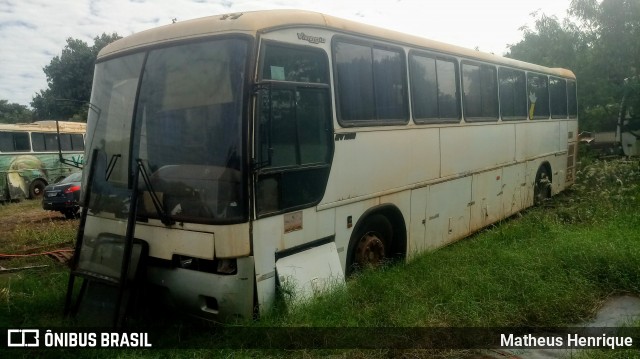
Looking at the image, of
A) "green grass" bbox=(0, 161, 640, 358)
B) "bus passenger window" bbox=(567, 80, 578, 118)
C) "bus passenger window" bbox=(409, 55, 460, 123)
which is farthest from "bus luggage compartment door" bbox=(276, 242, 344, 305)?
"bus passenger window" bbox=(567, 80, 578, 118)

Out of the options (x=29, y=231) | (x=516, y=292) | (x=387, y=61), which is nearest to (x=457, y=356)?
(x=516, y=292)

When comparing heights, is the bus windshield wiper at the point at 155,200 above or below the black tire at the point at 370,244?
above

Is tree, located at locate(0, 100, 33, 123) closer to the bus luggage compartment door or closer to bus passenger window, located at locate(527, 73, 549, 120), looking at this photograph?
bus passenger window, located at locate(527, 73, 549, 120)

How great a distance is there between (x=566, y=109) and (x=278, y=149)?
10.2m

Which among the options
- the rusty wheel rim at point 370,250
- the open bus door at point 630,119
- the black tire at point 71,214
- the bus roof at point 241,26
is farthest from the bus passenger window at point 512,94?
the black tire at point 71,214

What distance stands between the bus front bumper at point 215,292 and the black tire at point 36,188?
672 inches

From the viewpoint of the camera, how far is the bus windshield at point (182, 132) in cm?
396

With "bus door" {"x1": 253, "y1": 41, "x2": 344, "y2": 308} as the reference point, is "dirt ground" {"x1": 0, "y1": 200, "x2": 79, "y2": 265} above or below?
below

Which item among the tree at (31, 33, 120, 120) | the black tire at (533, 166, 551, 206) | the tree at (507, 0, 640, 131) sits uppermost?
the tree at (31, 33, 120, 120)

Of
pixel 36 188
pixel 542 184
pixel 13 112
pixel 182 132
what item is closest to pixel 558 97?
pixel 542 184

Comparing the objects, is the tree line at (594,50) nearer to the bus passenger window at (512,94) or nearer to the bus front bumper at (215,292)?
the bus passenger window at (512,94)

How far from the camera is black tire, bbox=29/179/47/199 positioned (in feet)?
60.2

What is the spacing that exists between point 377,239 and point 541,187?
681cm

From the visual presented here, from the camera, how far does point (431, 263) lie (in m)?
5.89
